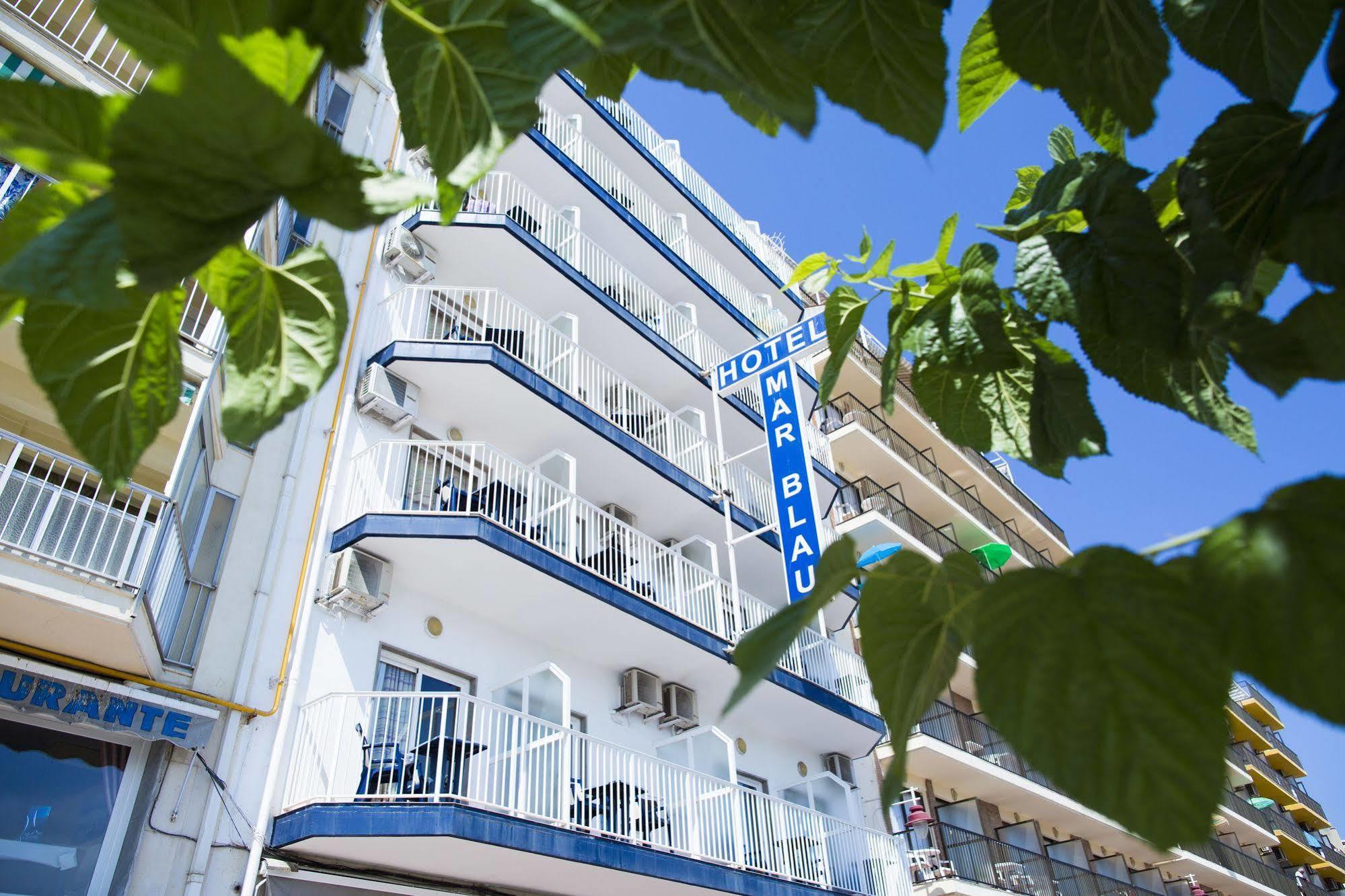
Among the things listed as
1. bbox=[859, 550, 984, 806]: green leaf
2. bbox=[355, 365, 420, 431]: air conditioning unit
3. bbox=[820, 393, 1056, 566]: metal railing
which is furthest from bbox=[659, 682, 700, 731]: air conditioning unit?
bbox=[859, 550, 984, 806]: green leaf

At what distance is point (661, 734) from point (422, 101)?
41.3 feet

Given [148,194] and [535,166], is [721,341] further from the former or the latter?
[148,194]

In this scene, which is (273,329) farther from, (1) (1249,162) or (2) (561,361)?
(2) (561,361)

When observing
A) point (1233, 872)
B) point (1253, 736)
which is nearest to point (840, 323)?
point (1233, 872)

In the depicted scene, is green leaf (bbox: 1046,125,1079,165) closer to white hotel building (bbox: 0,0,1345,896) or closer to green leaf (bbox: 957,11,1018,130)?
green leaf (bbox: 957,11,1018,130)

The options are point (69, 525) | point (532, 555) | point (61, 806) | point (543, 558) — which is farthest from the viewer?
point (543, 558)

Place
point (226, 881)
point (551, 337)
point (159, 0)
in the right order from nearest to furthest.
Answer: point (159, 0), point (226, 881), point (551, 337)

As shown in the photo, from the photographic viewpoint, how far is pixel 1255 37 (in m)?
0.72

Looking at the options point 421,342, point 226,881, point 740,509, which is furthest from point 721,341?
point 226,881

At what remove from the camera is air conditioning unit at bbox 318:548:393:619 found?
936cm

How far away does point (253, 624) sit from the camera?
912 cm

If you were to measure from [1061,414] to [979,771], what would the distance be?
1911 centimetres

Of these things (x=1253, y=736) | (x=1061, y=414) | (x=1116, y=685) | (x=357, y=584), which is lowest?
(x=1116, y=685)

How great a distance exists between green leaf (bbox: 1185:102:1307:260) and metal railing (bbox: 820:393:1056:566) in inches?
797
